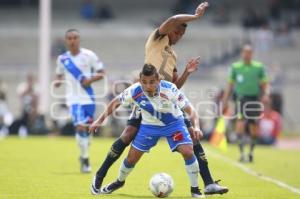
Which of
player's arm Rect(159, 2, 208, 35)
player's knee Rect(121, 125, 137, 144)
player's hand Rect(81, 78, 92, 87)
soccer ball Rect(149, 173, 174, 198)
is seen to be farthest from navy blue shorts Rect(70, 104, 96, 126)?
soccer ball Rect(149, 173, 174, 198)

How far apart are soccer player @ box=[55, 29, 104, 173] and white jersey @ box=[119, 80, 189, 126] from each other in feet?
15.3

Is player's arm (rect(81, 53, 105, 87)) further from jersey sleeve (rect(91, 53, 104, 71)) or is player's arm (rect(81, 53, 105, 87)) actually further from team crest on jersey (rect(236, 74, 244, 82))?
team crest on jersey (rect(236, 74, 244, 82))

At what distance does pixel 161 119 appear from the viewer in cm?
1159

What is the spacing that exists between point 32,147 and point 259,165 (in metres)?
7.00

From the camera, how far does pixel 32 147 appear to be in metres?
23.2

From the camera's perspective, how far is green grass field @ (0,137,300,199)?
1234 centimetres

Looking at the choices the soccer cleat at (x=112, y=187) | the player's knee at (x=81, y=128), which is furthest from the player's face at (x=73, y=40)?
the soccer cleat at (x=112, y=187)

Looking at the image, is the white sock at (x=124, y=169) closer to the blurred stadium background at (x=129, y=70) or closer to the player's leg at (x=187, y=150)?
the player's leg at (x=187, y=150)

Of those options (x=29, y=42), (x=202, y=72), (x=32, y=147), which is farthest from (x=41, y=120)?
(x=29, y=42)

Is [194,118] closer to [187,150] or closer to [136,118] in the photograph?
[187,150]

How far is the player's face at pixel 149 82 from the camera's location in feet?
36.3

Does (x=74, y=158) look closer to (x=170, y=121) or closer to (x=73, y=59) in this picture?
(x=73, y=59)

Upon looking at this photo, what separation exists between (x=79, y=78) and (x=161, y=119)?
16.9 feet

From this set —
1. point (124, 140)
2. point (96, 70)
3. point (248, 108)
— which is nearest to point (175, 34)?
point (124, 140)
